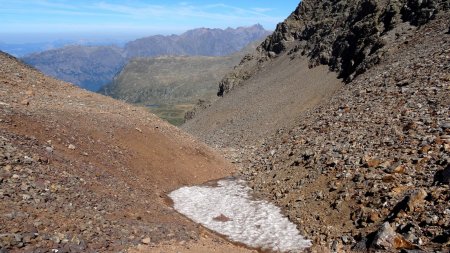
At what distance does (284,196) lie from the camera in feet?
81.7

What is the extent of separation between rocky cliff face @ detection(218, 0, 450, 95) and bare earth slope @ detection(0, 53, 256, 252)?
3084 centimetres

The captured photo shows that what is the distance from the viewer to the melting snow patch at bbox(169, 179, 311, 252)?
19.3 m

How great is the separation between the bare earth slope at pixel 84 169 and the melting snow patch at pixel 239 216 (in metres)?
1.55

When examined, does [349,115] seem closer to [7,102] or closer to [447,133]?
[447,133]

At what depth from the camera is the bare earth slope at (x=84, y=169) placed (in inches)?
561

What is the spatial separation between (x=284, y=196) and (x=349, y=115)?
1234cm

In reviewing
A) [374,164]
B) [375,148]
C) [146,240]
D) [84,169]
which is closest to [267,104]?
[375,148]

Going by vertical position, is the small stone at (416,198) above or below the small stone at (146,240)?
above

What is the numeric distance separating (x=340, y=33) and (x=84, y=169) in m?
61.5

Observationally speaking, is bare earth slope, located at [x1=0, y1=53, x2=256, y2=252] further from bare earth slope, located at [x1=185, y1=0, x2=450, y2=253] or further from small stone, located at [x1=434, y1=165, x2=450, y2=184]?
small stone, located at [x1=434, y1=165, x2=450, y2=184]

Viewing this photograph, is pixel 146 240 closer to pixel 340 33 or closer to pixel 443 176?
pixel 443 176

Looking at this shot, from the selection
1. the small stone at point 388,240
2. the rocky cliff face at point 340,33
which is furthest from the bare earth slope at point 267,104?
the small stone at point 388,240

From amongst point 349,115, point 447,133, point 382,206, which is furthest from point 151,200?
point 349,115

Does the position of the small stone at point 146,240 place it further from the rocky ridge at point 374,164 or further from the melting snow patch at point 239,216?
the rocky ridge at point 374,164
